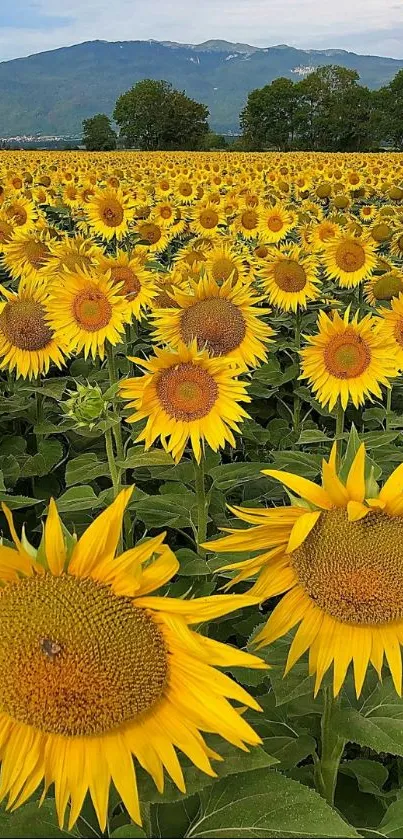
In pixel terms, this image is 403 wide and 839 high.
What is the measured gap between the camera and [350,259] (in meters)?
6.04

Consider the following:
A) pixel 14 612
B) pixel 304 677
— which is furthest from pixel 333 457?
pixel 14 612

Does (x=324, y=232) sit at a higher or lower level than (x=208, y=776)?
higher

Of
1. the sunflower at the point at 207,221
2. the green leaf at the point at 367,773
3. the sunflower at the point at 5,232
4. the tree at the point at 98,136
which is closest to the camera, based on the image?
the green leaf at the point at 367,773

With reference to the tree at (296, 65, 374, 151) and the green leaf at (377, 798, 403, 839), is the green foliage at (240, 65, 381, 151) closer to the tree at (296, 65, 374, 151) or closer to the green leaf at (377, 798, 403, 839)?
the tree at (296, 65, 374, 151)

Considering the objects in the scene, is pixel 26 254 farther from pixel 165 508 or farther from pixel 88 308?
pixel 165 508

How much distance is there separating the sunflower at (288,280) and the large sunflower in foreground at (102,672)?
13.6 feet

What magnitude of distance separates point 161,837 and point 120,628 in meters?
0.58

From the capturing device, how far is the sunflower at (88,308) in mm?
3660

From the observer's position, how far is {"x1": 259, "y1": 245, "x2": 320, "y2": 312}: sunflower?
5270mm

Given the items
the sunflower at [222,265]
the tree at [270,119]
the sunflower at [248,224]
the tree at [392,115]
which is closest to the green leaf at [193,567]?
the sunflower at [222,265]

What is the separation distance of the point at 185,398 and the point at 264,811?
1599 millimetres

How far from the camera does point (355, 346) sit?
12.0 ft

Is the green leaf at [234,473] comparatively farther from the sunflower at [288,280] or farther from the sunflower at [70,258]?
the sunflower at [288,280]

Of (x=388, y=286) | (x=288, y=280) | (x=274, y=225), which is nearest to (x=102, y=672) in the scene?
(x=288, y=280)
